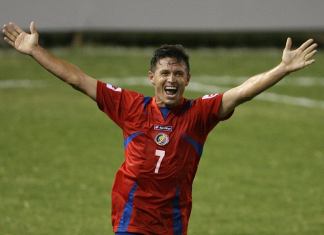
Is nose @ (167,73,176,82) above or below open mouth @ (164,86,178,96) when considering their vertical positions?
above

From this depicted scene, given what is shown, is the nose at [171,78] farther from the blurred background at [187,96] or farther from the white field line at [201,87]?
the white field line at [201,87]

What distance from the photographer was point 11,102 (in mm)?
21781

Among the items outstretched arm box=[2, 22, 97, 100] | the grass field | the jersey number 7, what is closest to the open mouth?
the jersey number 7

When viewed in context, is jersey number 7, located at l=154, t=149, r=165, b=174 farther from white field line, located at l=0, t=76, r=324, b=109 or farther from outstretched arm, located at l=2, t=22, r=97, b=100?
white field line, located at l=0, t=76, r=324, b=109

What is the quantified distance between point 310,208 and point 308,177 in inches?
81.2

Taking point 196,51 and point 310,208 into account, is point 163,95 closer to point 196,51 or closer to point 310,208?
point 310,208

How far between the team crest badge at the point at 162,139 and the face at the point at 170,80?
276 mm

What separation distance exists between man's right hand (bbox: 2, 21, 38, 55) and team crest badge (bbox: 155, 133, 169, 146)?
4.18 feet

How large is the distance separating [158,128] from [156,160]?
0.89 feet

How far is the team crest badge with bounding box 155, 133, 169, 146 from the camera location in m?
8.90

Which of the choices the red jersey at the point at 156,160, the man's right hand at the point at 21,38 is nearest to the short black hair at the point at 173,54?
the red jersey at the point at 156,160

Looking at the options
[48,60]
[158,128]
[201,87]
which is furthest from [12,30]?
[201,87]

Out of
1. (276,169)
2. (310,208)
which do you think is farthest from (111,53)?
(310,208)

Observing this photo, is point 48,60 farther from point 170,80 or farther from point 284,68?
point 284,68
